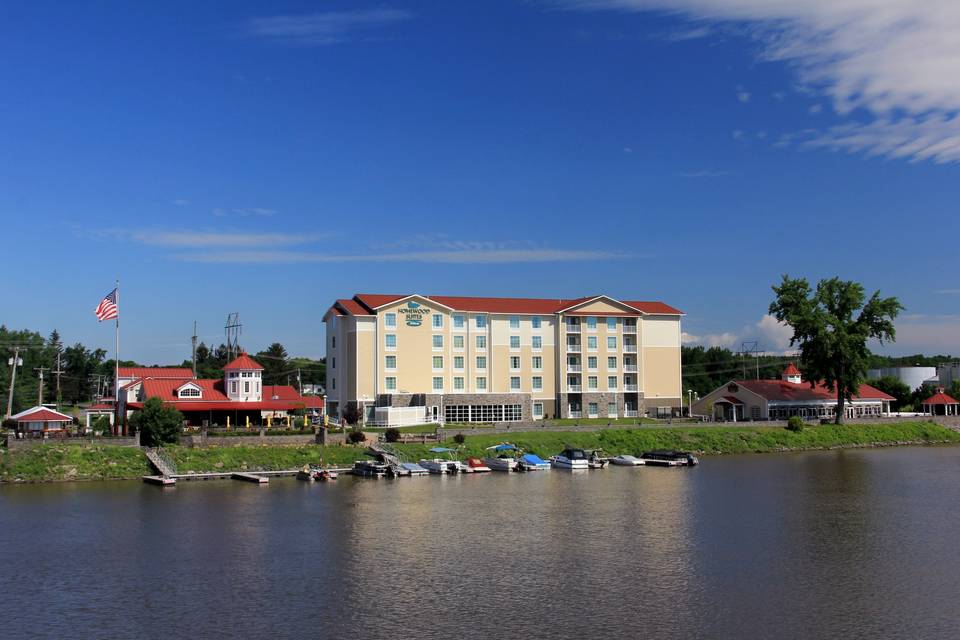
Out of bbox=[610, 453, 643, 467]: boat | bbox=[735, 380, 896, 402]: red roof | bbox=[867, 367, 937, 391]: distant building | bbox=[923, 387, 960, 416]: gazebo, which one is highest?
bbox=[867, 367, 937, 391]: distant building

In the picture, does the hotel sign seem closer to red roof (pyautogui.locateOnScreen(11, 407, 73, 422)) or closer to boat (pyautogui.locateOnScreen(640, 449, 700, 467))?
boat (pyautogui.locateOnScreen(640, 449, 700, 467))

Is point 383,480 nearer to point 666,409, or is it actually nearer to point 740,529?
point 740,529

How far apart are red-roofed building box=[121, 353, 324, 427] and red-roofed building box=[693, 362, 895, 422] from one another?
1991 inches

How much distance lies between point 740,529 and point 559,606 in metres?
16.4

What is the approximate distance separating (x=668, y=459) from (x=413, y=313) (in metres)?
32.5

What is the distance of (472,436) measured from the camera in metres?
76.2

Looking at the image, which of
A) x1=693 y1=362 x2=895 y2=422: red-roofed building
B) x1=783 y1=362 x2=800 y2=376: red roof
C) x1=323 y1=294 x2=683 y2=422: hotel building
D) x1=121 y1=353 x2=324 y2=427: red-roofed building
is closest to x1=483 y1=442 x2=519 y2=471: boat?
x1=323 y1=294 x2=683 y2=422: hotel building

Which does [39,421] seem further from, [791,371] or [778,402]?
[791,371]

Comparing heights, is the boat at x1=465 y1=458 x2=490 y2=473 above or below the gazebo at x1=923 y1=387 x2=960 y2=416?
below

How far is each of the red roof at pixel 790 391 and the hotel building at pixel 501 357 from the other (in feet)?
30.5

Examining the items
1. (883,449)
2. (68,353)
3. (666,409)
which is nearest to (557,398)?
(666,409)

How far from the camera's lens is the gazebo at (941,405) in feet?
351

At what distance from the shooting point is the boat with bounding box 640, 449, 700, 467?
71.8 m

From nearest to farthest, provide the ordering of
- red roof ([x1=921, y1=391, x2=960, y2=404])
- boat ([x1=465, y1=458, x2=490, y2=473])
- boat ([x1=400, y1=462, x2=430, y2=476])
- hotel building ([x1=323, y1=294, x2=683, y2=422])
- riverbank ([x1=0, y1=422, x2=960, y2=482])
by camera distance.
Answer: riverbank ([x1=0, y1=422, x2=960, y2=482]), boat ([x1=400, y1=462, x2=430, y2=476]), boat ([x1=465, y1=458, x2=490, y2=473]), hotel building ([x1=323, y1=294, x2=683, y2=422]), red roof ([x1=921, y1=391, x2=960, y2=404])
